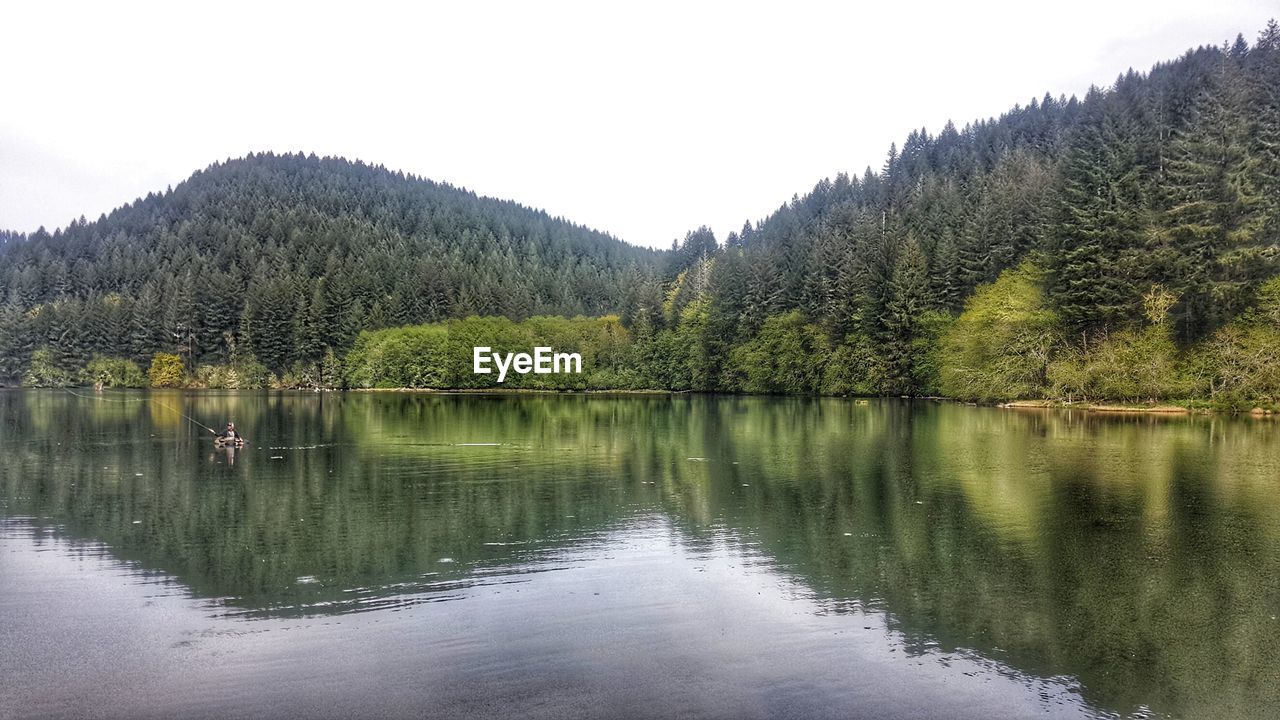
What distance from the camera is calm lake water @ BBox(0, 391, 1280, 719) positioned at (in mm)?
10102

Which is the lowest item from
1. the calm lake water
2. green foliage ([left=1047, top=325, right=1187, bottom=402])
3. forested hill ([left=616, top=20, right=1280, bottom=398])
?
the calm lake water

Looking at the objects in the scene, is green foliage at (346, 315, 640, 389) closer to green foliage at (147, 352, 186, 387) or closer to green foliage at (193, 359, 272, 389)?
green foliage at (193, 359, 272, 389)

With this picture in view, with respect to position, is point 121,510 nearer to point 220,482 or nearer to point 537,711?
point 220,482

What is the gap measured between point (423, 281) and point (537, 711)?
536 feet

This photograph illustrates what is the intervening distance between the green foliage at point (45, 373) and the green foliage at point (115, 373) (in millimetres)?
4010

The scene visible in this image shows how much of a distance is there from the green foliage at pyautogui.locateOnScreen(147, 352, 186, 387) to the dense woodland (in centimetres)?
268

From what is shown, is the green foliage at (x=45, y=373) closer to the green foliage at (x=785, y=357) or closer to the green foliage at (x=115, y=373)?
the green foliage at (x=115, y=373)

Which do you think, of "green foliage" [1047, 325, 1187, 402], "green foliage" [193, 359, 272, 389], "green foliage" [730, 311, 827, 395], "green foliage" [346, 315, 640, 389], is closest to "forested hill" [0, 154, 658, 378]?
"green foliage" [193, 359, 272, 389]

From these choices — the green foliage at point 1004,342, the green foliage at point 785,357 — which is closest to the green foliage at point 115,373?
the green foliage at point 785,357

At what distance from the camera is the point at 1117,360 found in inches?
2689

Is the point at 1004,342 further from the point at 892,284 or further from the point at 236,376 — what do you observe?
the point at 236,376

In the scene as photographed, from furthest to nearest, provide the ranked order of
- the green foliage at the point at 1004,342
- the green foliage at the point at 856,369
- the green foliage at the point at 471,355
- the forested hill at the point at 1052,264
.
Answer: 1. the green foliage at the point at 471,355
2. the green foliage at the point at 856,369
3. the green foliage at the point at 1004,342
4. the forested hill at the point at 1052,264

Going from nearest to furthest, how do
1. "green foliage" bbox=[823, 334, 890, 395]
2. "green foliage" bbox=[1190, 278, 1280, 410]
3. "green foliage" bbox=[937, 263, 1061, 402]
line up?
1. "green foliage" bbox=[1190, 278, 1280, 410]
2. "green foliage" bbox=[937, 263, 1061, 402]
3. "green foliage" bbox=[823, 334, 890, 395]

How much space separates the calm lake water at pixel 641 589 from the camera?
10.1 meters
